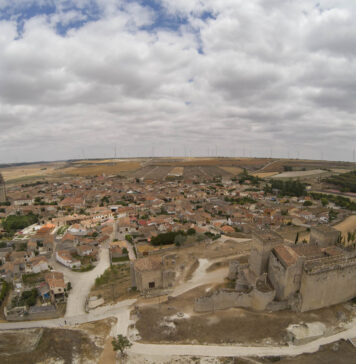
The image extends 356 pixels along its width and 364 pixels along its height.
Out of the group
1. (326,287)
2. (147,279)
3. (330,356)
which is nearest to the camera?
(330,356)

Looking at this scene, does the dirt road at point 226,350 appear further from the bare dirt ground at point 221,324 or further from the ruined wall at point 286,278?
the ruined wall at point 286,278

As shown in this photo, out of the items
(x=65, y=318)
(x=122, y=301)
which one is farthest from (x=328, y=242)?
(x=65, y=318)

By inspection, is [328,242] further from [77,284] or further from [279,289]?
[77,284]

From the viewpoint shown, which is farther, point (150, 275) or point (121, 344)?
point (150, 275)

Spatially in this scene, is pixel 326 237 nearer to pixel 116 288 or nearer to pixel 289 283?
pixel 289 283

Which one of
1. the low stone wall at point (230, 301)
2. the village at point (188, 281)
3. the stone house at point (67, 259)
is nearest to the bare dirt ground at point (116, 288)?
the village at point (188, 281)

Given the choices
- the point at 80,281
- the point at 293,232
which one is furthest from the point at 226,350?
the point at 293,232

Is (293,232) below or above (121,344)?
above

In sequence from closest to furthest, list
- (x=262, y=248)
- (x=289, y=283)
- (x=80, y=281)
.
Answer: (x=289, y=283)
(x=262, y=248)
(x=80, y=281)
